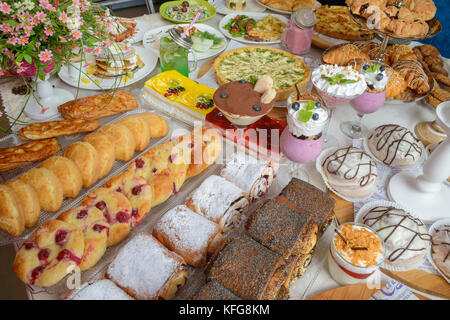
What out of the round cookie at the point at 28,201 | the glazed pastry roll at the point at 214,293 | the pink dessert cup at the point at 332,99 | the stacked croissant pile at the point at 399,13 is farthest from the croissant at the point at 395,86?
the round cookie at the point at 28,201

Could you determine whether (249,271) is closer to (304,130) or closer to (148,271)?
(148,271)

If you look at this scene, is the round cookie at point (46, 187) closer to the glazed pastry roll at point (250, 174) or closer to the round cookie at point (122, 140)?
the round cookie at point (122, 140)

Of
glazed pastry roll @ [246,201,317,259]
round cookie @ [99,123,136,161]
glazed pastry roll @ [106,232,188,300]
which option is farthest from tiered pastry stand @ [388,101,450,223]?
round cookie @ [99,123,136,161]

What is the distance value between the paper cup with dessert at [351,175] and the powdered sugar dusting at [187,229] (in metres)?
0.75

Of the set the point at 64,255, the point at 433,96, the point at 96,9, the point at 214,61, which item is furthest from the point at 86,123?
the point at 433,96

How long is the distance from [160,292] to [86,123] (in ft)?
4.03

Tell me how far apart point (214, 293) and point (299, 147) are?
0.89 meters

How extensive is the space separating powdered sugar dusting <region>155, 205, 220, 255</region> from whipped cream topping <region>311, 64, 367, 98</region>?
42.2 inches

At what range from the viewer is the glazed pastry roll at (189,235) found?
139cm

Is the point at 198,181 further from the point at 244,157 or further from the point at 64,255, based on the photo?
the point at 64,255

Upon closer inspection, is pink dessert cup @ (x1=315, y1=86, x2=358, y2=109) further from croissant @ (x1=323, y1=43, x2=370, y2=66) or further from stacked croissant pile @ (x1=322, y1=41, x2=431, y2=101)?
croissant @ (x1=323, y1=43, x2=370, y2=66)

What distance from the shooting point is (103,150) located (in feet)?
5.76

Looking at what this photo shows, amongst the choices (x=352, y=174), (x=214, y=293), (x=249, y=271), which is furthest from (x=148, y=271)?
(x=352, y=174)

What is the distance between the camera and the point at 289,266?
128 cm
